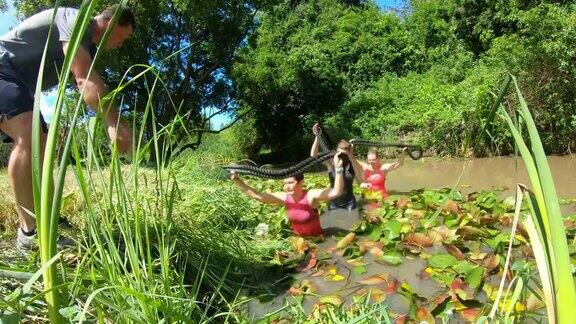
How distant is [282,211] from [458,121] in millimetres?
9642

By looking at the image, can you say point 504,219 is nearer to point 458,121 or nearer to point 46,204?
point 46,204

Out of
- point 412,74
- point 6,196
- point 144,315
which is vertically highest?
point 412,74

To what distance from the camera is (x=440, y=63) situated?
18969 millimetres

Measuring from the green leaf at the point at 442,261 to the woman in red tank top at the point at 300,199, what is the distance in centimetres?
118

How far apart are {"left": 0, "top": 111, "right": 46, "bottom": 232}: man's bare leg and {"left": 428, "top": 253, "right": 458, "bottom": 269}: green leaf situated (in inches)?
90.1

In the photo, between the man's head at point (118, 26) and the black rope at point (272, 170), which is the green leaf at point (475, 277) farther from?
the man's head at point (118, 26)

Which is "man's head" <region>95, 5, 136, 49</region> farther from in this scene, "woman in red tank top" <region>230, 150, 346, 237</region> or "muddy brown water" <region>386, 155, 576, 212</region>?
"muddy brown water" <region>386, 155, 576, 212</region>

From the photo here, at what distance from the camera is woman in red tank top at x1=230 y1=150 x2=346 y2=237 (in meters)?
4.26

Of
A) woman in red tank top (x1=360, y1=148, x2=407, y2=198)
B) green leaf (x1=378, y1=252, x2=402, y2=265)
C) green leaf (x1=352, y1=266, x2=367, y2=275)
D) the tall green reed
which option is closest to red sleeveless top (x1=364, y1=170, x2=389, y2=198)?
woman in red tank top (x1=360, y1=148, x2=407, y2=198)

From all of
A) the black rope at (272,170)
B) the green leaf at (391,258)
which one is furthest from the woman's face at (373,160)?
the green leaf at (391,258)

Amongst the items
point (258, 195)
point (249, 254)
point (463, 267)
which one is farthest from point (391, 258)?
point (258, 195)

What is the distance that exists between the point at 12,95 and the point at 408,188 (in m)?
7.34

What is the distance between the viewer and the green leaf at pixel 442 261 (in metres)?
3.15

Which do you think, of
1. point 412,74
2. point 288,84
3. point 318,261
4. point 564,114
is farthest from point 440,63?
point 318,261
